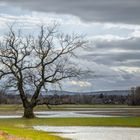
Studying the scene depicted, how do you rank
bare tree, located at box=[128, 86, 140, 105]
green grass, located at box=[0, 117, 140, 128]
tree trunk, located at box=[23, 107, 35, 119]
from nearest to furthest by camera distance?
1. green grass, located at box=[0, 117, 140, 128]
2. tree trunk, located at box=[23, 107, 35, 119]
3. bare tree, located at box=[128, 86, 140, 105]

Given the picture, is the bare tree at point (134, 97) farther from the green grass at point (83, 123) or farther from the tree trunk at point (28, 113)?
the green grass at point (83, 123)

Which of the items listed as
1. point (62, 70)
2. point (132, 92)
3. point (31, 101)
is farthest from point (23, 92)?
point (132, 92)

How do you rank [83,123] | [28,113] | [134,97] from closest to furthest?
[83,123]
[28,113]
[134,97]

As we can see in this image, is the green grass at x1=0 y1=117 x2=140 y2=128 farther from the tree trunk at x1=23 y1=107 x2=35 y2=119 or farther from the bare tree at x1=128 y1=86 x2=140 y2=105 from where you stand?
the bare tree at x1=128 y1=86 x2=140 y2=105

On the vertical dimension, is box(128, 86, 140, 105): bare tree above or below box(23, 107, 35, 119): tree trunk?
below

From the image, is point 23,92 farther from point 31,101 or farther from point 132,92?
point 132,92

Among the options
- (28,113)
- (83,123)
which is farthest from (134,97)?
(83,123)

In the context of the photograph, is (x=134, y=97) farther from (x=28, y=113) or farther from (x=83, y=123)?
(x=83, y=123)

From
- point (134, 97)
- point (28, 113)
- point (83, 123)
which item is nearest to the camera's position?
point (83, 123)

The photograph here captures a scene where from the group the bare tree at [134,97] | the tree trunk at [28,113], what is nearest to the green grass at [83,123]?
the tree trunk at [28,113]

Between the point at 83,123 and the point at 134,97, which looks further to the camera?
the point at 134,97

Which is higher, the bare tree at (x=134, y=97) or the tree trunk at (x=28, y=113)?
the tree trunk at (x=28, y=113)

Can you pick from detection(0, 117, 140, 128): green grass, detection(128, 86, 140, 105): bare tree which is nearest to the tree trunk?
detection(0, 117, 140, 128): green grass

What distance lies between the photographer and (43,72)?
225ft
